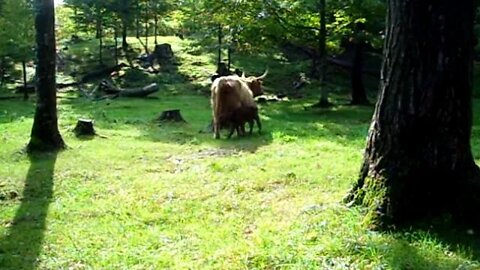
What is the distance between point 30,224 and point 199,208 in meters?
1.72

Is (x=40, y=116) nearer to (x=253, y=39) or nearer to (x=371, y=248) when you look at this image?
(x=371, y=248)

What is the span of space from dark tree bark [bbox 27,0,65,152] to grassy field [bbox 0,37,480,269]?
38cm

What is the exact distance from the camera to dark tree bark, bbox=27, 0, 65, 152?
9.86 meters

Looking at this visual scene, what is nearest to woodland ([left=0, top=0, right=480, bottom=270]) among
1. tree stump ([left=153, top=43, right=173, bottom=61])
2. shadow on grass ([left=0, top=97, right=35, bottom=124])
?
shadow on grass ([left=0, top=97, right=35, bottom=124])

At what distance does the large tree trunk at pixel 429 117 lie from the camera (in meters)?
5.04

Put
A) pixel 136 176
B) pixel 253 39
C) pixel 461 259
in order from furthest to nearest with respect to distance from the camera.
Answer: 1. pixel 253 39
2. pixel 136 176
3. pixel 461 259

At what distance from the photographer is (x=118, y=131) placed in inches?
552

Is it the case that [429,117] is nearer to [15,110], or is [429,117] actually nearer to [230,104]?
[230,104]

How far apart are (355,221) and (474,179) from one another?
3.52 ft

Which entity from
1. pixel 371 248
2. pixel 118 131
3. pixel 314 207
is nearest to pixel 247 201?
pixel 314 207

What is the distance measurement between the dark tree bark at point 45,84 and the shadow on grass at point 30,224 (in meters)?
1.34

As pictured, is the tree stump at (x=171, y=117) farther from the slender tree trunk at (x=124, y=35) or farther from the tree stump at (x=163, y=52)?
the slender tree trunk at (x=124, y=35)

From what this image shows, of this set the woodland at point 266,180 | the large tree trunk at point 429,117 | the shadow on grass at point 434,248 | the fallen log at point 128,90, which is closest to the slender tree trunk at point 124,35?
the fallen log at point 128,90

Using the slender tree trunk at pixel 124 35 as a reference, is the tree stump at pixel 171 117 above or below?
below
